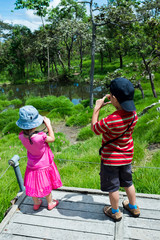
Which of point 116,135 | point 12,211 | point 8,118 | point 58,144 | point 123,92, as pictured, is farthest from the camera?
point 8,118

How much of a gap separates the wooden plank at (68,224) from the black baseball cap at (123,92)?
1.34m

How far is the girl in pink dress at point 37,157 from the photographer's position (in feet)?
7.32

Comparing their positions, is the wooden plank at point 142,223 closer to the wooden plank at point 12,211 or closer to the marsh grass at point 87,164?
the marsh grass at point 87,164

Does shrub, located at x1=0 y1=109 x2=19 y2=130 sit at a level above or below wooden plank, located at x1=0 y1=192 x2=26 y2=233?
below

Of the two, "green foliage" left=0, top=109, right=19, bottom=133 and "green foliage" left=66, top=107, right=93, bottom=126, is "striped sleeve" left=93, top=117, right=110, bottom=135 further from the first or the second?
"green foliage" left=0, top=109, right=19, bottom=133

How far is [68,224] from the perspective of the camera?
2.33 meters

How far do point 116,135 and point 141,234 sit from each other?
109 centimetres

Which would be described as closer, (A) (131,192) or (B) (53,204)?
(A) (131,192)

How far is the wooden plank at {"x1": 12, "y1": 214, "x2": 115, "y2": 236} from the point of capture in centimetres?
223

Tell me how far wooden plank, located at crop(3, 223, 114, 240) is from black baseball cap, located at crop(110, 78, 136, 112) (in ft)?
4.57

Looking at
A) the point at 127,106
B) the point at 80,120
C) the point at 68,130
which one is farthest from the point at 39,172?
the point at 80,120

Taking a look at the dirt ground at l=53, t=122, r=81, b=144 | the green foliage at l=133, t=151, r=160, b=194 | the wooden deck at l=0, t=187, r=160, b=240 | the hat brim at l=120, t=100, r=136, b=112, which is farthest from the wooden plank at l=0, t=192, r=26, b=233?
the dirt ground at l=53, t=122, r=81, b=144

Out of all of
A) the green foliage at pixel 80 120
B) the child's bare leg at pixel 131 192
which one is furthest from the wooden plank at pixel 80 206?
the green foliage at pixel 80 120

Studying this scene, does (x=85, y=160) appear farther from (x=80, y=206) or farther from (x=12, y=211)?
(x=12, y=211)
